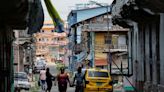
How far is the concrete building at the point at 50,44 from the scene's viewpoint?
13612 centimetres

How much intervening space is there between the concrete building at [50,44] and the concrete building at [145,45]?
10465cm

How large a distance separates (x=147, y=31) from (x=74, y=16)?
57602 millimetres

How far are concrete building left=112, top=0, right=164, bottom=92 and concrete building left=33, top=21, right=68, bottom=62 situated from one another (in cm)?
10465

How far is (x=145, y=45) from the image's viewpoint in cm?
2631

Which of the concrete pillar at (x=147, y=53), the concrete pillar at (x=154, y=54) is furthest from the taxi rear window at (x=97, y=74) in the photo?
the concrete pillar at (x=154, y=54)

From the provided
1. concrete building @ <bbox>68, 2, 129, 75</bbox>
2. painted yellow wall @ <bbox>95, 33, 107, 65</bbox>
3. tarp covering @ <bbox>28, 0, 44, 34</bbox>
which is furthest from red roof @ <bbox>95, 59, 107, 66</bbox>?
tarp covering @ <bbox>28, 0, 44, 34</bbox>

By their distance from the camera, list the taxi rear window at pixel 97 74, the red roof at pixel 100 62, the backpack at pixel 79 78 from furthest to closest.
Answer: the red roof at pixel 100 62 → the taxi rear window at pixel 97 74 → the backpack at pixel 79 78

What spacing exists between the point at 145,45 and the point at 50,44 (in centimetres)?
11116

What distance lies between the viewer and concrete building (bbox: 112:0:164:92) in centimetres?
2082

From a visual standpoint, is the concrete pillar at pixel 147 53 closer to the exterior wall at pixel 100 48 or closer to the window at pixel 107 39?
the window at pixel 107 39

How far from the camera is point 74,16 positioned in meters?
82.9

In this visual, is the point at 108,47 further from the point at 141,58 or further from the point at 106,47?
the point at 141,58

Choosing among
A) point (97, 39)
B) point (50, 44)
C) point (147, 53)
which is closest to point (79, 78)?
point (147, 53)

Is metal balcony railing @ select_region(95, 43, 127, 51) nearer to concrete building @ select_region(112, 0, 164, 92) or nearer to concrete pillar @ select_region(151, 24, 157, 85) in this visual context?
concrete building @ select_region(112, 0, 164, 92)
